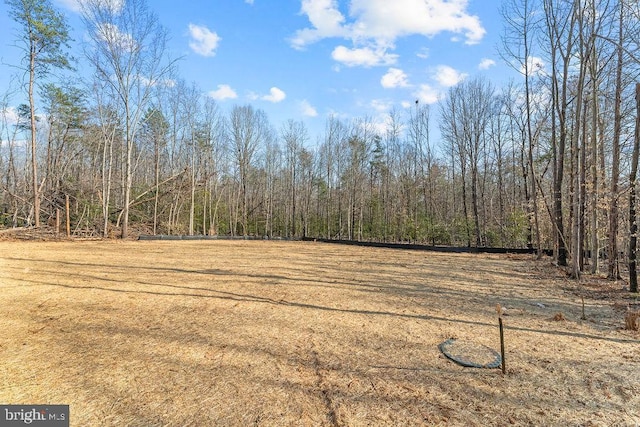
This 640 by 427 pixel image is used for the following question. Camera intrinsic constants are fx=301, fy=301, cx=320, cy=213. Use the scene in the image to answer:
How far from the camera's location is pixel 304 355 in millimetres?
2811

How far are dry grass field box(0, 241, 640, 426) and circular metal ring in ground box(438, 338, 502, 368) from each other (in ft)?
0.30

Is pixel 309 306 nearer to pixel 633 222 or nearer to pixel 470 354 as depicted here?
pixel 470 354

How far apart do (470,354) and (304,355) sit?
61.9 inches

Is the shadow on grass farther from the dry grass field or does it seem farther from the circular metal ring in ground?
the circular metal ring in ground

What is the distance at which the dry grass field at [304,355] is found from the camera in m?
1.99

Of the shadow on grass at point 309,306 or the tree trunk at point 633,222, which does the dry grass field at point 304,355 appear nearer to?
the shadow on grass at point 309,306

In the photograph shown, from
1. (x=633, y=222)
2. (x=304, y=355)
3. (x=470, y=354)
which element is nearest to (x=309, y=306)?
(x=304, y=355)

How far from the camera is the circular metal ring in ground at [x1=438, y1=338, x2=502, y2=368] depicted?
2.65 meters

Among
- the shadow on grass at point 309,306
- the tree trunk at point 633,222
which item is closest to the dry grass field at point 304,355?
the shadow on grass at point 309,306

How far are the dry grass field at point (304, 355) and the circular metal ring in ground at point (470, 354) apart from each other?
92 millimetres

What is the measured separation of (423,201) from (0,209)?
2497cm

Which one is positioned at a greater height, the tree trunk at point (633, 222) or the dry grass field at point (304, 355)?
the tree trunk at point (633, 222)

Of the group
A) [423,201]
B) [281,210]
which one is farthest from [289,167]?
[423,201]

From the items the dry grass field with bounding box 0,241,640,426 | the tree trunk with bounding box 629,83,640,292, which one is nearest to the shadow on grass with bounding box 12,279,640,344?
the dry grass field with bounding box 0,241,640,426
